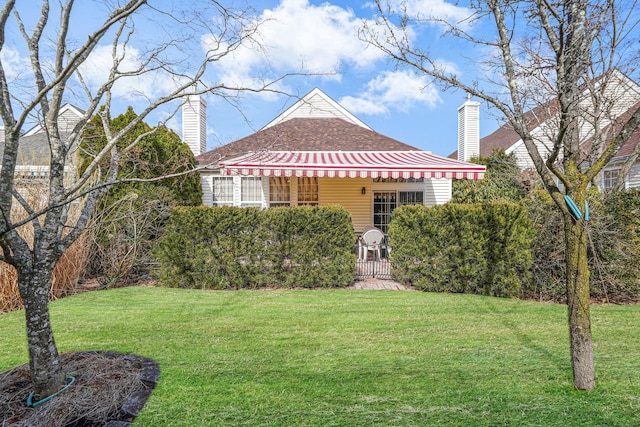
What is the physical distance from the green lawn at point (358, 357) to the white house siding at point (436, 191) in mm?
11281

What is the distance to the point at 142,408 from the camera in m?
4.54

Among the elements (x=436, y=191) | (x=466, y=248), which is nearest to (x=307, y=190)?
(x=436, y=191)

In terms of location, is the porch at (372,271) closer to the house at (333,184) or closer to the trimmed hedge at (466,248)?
the trimmed hedge at (466,248)

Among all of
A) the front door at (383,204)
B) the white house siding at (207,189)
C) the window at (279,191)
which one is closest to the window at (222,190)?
the white house siding at (207,189)

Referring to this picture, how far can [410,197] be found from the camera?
21.2 meters

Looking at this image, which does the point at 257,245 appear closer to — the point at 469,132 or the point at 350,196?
the point at 350,196

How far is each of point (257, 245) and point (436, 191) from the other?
12784mm

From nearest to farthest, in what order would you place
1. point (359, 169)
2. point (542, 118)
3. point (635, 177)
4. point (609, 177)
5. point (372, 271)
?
point (542, 118) < point (372, 271) < point (359, 169) < point (635, 177) < point (609, 177)

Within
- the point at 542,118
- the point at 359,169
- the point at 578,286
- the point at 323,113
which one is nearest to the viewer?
the point at 578,286

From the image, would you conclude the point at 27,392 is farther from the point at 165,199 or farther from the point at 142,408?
the point at 165,199

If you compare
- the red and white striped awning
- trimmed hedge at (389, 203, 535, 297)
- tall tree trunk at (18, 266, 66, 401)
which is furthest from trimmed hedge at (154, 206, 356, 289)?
tall tree trunk at (18, 266, 66, 401)

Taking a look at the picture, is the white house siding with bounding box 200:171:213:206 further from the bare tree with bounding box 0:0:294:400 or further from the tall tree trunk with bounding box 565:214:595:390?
the tall tree trunk with bounding box 565:214:595:390

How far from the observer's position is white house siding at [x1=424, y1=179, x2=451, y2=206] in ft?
69.0

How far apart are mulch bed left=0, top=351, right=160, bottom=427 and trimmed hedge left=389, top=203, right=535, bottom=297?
822cm
